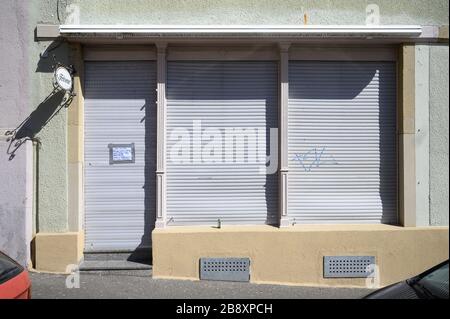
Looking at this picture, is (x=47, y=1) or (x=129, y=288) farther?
(x=47, y=1)

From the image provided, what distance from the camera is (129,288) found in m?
6.78

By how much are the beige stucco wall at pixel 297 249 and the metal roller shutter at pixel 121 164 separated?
0.75 metres

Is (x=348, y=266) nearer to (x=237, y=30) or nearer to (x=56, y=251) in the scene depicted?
(x=237, y=30)

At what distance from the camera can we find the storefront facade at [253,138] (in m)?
7.62

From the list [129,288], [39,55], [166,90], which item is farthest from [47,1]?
[129,288]

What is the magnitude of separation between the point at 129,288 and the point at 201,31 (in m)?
3.99

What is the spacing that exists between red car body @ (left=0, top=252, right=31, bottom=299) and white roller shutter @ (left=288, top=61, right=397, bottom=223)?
4648mm

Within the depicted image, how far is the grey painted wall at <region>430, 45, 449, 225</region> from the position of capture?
25.2 ft

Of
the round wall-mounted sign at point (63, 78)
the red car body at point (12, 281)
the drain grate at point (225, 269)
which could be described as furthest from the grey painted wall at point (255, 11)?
the red car body at point (12, 281)

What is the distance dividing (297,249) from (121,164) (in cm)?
318

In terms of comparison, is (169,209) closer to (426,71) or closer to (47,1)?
(47,1)

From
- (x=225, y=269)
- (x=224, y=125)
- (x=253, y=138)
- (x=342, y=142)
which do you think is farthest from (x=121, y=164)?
(x=342, y=142)

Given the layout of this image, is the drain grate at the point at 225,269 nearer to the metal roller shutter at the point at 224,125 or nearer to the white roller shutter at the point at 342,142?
the metal roller shutter at the point at 224,125

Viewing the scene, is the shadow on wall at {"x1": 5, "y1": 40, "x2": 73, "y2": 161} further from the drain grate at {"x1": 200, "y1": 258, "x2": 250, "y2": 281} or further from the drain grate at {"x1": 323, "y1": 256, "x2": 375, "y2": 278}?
the drain grate at {"x1": 323, "y1": 256, "x2": 375, "y2": 278}
